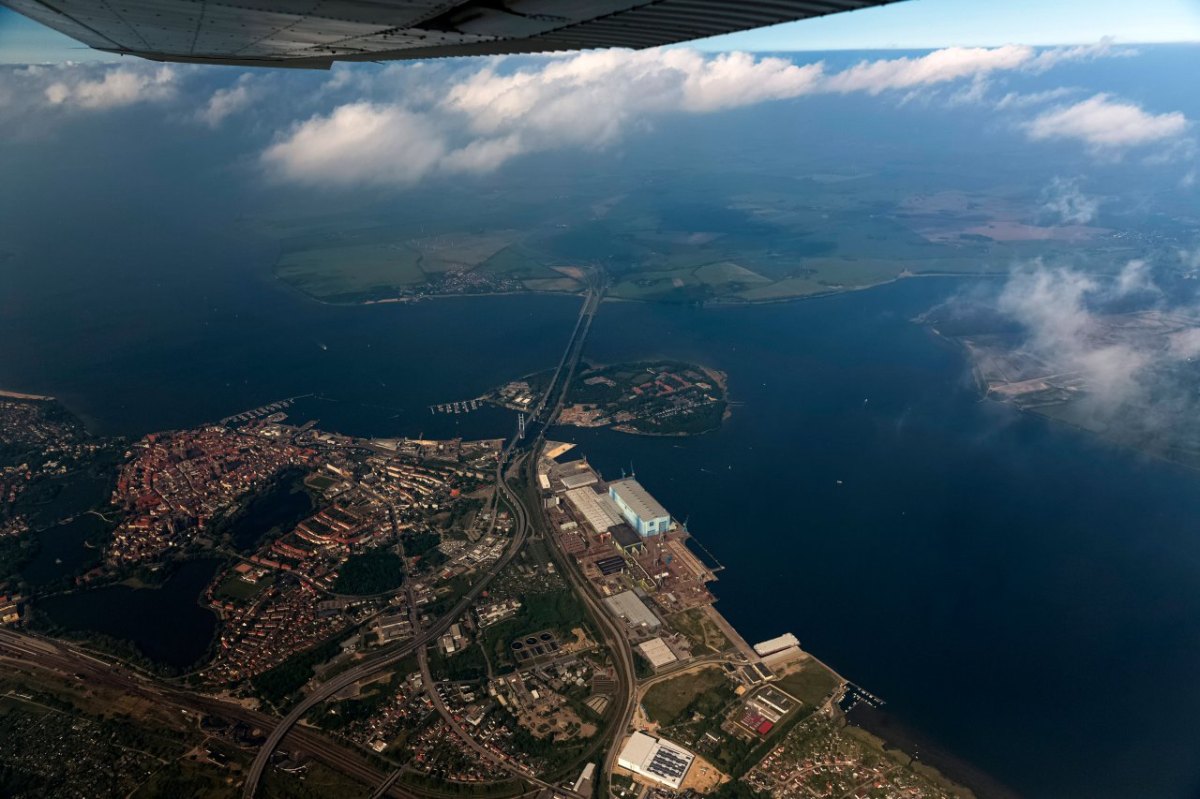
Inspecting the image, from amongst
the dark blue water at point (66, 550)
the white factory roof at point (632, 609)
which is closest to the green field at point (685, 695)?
the white factory roof at point (632, 609)

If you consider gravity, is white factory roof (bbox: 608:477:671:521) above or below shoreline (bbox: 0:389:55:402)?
above

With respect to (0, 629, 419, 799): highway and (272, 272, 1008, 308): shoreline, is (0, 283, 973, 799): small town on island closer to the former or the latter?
(0, 629, 419, 799): highway

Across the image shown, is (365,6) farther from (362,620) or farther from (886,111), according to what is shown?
(886,111)

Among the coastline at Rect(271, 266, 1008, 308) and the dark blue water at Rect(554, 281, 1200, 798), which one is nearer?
the dark blue water at Rect(554, 281, 1200, 798)

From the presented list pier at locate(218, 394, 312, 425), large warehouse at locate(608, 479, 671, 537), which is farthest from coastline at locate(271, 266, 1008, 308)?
large warehouse at locate(608, 479, 671, 537)

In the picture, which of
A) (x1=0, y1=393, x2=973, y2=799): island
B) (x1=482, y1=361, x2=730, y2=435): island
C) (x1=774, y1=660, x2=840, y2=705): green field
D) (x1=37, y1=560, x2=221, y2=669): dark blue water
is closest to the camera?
(x1=0, y1=393, x2=973, y2=799): island

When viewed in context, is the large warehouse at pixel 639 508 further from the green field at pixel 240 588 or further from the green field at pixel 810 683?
the green field at pixel 240 588

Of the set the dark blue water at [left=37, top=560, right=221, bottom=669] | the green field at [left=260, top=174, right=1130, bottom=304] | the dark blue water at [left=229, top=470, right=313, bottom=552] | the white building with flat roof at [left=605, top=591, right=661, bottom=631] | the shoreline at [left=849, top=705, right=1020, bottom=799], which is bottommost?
the dark blue water at [left=37, top=560, right=221, bottom=669]
